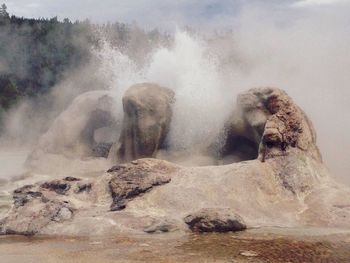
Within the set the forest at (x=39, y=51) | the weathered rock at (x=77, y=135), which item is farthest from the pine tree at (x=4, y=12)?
the weathered rock at (x=77, y=135)

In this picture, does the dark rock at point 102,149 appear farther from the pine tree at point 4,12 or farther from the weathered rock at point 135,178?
the pine tree at point 4,12

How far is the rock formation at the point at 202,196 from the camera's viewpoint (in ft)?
23.9

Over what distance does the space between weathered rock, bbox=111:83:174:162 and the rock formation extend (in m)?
3.66

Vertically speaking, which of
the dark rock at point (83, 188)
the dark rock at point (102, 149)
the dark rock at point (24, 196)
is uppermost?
the dark rock at point (102, 149)

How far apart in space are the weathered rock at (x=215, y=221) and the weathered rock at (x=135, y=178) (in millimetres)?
953

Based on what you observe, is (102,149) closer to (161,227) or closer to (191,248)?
(161,227)

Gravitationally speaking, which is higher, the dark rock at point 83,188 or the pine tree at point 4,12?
the pine tree at point 4,12

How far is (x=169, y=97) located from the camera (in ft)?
41.9

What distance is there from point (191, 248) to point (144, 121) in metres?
6.25

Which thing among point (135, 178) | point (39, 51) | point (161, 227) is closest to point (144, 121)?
point (135, 178)

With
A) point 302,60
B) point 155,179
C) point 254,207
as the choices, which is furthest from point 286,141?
point 302,60

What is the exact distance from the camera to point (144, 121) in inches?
482

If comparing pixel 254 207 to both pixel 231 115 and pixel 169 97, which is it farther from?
pixel 169 97

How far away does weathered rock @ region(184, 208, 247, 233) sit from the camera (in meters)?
7.07
